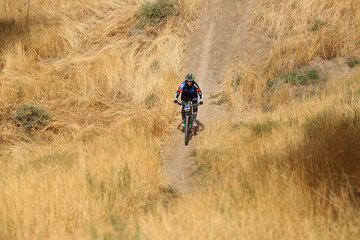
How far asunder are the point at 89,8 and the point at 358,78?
16767 mm

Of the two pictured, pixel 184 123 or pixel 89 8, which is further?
pixel 89 8

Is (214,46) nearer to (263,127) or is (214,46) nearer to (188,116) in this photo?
(188,116)

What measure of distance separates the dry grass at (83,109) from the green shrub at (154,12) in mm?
479

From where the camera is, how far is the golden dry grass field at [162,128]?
14.3 feet

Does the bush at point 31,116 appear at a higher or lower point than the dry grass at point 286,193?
higher

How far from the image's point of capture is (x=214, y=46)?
62.4ft

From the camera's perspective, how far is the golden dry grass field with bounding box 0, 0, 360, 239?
437 centimetres

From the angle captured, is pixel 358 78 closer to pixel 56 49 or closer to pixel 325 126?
pixel 325 126

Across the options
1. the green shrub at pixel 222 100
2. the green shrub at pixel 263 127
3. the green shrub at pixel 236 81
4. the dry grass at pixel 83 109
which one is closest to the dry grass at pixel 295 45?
the green shrub at pixel 236 81

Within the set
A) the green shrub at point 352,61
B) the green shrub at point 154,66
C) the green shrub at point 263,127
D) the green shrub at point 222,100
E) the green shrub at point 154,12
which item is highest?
the green shrub at point 154,12

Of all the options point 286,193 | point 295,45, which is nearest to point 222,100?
point 295,45

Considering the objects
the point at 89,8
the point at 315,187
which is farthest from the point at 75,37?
the point at 315,187

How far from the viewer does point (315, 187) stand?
4.75 m

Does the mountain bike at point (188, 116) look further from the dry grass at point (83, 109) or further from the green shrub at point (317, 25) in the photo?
the green shrub at point (317, 25)
